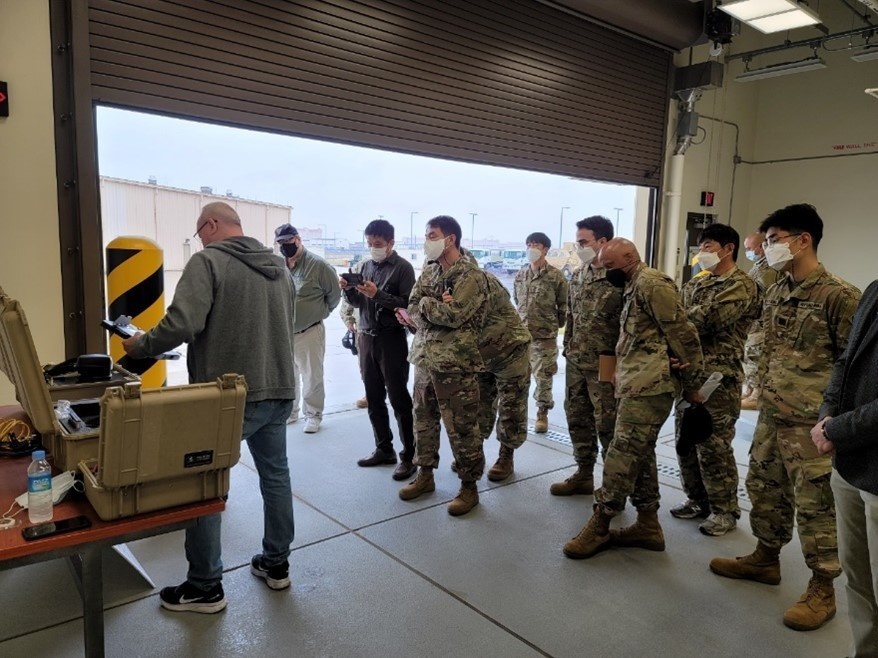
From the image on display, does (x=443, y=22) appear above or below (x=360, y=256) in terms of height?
above

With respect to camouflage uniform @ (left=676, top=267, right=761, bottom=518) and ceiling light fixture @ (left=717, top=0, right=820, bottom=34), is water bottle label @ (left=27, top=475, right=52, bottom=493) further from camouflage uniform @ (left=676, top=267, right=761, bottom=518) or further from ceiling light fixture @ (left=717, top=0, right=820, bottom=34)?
ceiling light fixture @ (left=717, top=0, right=820, bottom=34)

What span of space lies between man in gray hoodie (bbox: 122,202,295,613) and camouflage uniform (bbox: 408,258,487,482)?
3.36ft

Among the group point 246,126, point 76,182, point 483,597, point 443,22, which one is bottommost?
point 483,597

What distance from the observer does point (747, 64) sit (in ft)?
23.4

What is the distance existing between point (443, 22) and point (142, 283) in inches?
119

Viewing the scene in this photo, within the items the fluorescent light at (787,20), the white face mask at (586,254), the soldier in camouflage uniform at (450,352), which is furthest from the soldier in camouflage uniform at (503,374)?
the fluorescent light at (787,20)

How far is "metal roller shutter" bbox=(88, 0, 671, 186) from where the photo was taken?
11.1 ft

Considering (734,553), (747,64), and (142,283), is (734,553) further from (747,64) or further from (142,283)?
(747,64)

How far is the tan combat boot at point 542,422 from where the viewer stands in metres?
5.04

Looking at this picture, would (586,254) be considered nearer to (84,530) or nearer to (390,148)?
(390,148)

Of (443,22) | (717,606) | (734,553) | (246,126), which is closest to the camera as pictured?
(717,606)

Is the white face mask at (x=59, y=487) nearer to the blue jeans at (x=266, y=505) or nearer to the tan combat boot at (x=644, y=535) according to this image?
the blue jeans at (x=266, y=505)

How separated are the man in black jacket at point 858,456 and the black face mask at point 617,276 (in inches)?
43.3

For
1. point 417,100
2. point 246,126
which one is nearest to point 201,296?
point 246,126
